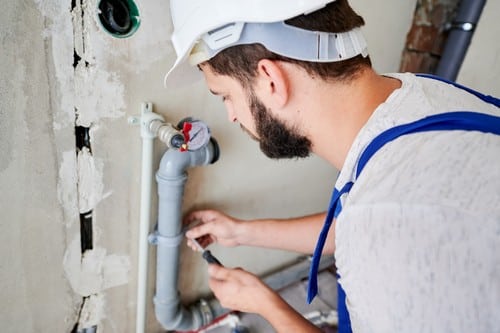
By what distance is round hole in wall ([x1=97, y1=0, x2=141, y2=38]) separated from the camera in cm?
67

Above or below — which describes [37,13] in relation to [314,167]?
above

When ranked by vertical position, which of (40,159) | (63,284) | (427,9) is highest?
(427,9)

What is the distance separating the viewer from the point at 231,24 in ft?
1.88

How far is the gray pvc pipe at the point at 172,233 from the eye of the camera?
781mm

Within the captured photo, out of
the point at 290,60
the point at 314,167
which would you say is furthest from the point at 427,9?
Answer: the point at 290,60

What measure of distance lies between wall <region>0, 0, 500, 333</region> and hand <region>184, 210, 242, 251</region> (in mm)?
50

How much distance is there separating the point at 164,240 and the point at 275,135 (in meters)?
0.39

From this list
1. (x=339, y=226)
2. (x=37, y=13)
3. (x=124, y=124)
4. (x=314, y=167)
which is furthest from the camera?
(x=314, y=167)

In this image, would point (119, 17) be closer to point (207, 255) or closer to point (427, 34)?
point (207, 255)

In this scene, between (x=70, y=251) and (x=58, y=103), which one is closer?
(x=58, y=103)

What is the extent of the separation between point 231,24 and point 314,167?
2.33 ft

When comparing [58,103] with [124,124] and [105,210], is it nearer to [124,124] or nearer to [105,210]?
[124,124]

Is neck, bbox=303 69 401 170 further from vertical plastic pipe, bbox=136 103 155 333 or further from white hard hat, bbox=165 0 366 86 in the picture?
vertical plastic pipe, bbox=136 103 155 333

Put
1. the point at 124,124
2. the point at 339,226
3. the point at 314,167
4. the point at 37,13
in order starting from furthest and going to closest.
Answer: the point at 314,167 → the point at 124,124 → the point at 37,13 → the point at 339,226
